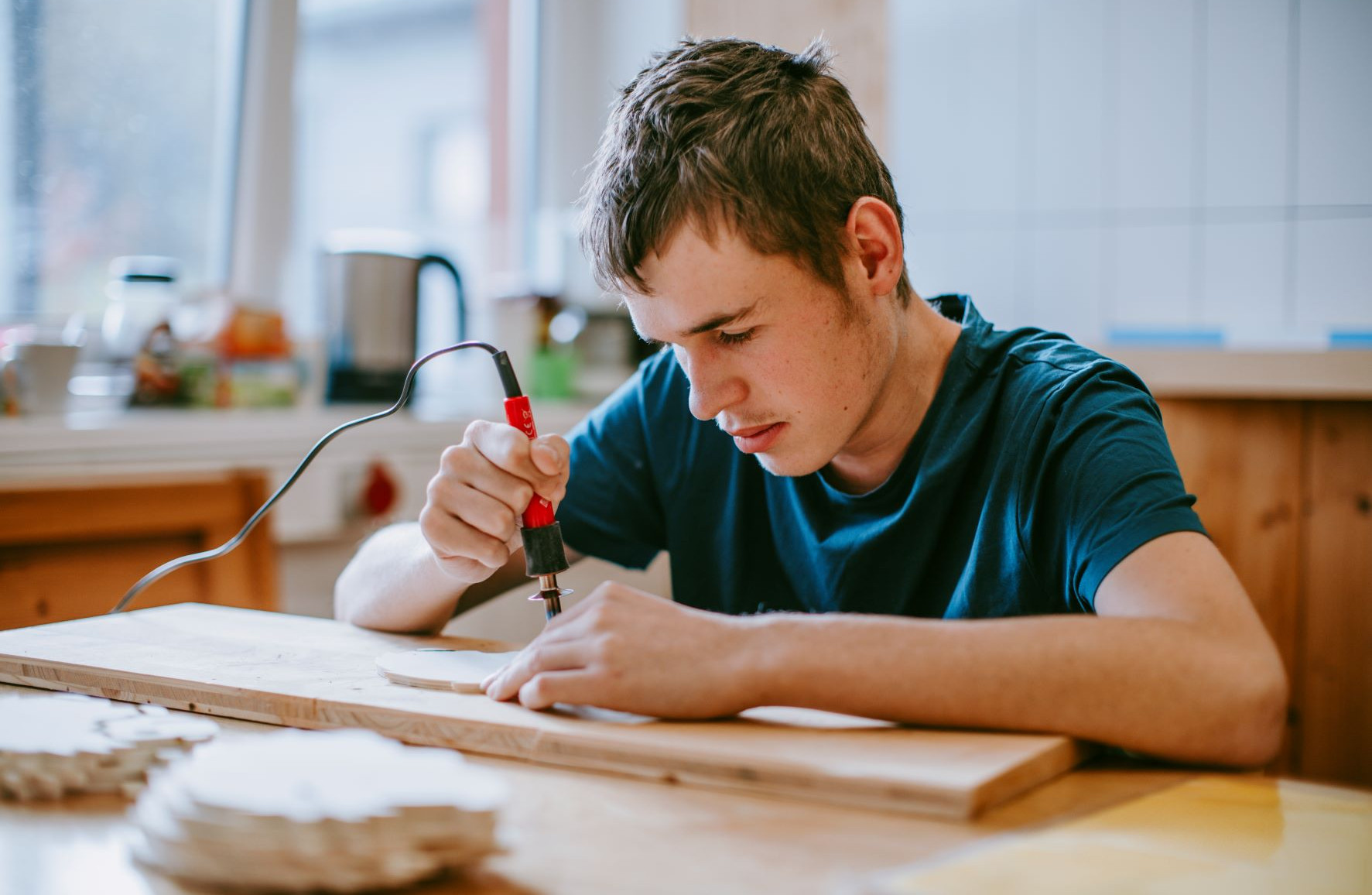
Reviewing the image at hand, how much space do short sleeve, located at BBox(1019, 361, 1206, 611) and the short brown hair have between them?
0.26 meters

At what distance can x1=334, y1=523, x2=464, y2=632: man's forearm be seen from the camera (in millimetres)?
1217

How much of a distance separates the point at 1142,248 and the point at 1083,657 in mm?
2172

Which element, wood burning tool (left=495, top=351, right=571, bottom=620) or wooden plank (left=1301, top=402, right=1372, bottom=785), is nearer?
wood burning tool (left=495, top=351, right=571, bottom=620)

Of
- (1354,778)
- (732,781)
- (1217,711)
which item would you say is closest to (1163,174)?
(1354,778)

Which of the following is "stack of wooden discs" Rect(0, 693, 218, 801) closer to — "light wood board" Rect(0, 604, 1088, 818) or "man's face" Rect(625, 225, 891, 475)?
"light wood board" Rect(0, 604, 1088, 818)

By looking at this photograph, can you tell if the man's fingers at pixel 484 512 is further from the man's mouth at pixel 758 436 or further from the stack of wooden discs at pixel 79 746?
the stack of wooden discs at pixel 79 746

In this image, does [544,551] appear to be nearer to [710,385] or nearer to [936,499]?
[710,385]

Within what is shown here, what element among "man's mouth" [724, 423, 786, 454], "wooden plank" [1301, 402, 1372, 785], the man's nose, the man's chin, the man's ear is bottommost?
"wooden plank" [1301, 402, 1372, 785]

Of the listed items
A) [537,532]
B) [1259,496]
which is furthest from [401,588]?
[1259,496]

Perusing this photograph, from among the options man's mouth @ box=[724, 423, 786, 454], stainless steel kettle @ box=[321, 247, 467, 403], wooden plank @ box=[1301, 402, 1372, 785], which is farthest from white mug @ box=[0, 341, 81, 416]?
wooden plank @ box=[1301, 402, 1372, 785]

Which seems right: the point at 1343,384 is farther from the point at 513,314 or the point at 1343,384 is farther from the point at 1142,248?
the point at 513,314

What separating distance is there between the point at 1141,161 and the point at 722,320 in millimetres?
1981

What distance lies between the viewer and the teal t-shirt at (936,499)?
1.02m

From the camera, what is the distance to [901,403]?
1.29m
